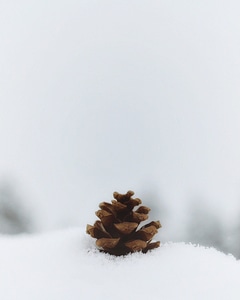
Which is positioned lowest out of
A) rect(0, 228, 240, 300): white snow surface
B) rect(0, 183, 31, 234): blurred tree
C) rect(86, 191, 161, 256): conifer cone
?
rect(0, 228, 240, 300): white snow surface

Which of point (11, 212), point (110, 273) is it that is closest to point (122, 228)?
point (110, 273)

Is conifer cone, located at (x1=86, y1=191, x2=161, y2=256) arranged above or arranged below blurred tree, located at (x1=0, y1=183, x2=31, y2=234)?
below

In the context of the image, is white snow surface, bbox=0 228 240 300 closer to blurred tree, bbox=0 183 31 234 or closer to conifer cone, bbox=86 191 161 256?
conifer cone, bbox=86 191 161 256

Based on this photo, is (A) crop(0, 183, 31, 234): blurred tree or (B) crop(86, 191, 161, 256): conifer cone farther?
(A) crop(0, 183, 31, 234): blurred tree

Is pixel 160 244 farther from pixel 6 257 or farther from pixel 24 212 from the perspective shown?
pixel 24 212

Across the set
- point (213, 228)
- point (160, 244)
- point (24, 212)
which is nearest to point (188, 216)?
point (213, 228)

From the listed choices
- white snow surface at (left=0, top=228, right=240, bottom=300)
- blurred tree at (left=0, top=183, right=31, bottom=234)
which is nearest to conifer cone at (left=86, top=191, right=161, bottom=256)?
white snow surface at (left=0, top=228, right=240, bottom=300)

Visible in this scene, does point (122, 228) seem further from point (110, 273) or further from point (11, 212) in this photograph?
point (11, 212)
